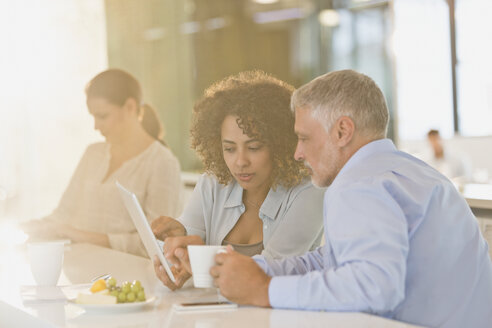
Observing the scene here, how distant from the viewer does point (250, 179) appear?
6.15 ft

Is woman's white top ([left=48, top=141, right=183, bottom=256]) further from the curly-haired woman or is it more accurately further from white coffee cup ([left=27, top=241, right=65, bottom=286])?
white coffee cup ([left=27, top=241, right=65, bottom=286])

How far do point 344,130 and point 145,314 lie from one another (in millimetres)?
584

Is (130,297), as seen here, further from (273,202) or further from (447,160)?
(447,160)

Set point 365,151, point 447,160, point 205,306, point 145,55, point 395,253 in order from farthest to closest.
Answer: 1. point 447,160
2. point 145,55
3. point 365,151
4. point 205,306
5. point 395,253

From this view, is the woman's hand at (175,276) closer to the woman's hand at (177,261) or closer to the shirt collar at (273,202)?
the woman's hand at (177,261)

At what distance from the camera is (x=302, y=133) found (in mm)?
1451

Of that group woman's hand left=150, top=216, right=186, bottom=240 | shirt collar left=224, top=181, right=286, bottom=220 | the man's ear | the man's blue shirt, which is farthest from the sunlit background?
the man's blue shirt

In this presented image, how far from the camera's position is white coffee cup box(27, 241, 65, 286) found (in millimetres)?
1584

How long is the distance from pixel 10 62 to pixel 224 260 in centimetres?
234

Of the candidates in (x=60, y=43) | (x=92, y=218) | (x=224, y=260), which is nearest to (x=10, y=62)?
(x=60, y=43)

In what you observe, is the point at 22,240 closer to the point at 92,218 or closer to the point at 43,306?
the point at 92,218

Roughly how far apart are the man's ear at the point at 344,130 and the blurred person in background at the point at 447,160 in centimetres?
523

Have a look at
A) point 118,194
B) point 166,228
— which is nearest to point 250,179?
point 166,228

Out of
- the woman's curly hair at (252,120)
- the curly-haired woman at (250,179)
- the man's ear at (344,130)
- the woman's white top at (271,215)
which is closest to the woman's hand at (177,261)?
the curly-haired woman at (250,179)
